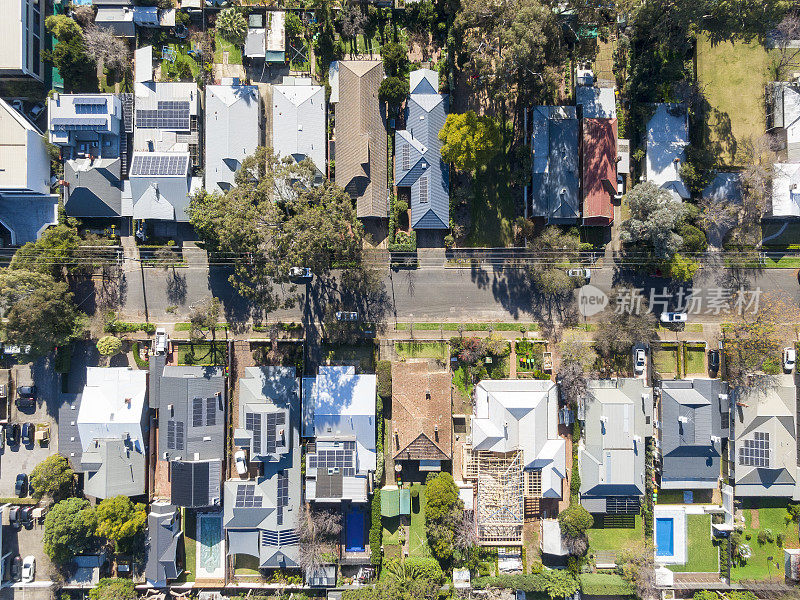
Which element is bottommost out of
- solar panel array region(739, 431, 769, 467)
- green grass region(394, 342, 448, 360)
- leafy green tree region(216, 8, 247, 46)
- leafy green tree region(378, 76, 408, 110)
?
solar panel array region(739, 431, 769, 467)

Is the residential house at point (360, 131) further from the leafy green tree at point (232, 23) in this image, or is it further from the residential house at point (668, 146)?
the residential house at point (668, 146)

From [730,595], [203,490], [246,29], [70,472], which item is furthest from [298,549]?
[246,29]

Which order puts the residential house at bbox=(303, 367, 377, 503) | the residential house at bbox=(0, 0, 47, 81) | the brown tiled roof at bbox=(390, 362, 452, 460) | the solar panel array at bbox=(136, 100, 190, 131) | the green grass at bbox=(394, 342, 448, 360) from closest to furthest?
the residential house at bbox=(0, 0, 47, 81)
the residential house at bbox=(303, 367, 377, 503)
the brown tiled roof at bbox=(390, 362, 452, 460)
the solar panel array at bbox=(136, 100, 190, 131)
the green grass at bbox=(394, 342, 448, 360)

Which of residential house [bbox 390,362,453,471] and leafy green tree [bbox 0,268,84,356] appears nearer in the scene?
leafy green tree [bbox 0,268,84,356]

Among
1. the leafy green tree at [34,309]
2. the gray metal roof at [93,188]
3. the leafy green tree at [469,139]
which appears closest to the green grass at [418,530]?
the leafy green tree at [469,139]

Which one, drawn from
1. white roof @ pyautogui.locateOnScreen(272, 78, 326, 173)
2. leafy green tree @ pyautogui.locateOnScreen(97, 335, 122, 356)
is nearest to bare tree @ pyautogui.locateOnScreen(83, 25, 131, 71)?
white roof @ pyautogui.locateOnScreen(272, 78, 326, 173)

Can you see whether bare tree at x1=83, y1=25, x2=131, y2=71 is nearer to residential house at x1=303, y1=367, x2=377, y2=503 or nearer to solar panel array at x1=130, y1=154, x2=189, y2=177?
solar panel array at x1=130, y1=154, x2=189, y2=177

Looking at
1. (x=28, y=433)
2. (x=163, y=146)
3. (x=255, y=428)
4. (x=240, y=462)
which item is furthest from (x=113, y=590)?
(x=163, y=146)

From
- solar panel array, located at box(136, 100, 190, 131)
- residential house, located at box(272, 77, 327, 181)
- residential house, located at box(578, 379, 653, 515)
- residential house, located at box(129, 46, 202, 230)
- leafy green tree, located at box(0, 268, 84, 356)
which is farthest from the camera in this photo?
solar panel array, located at box(136, 100, 190, 131)

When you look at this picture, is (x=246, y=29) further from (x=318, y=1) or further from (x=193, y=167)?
(x=193, y=167)
